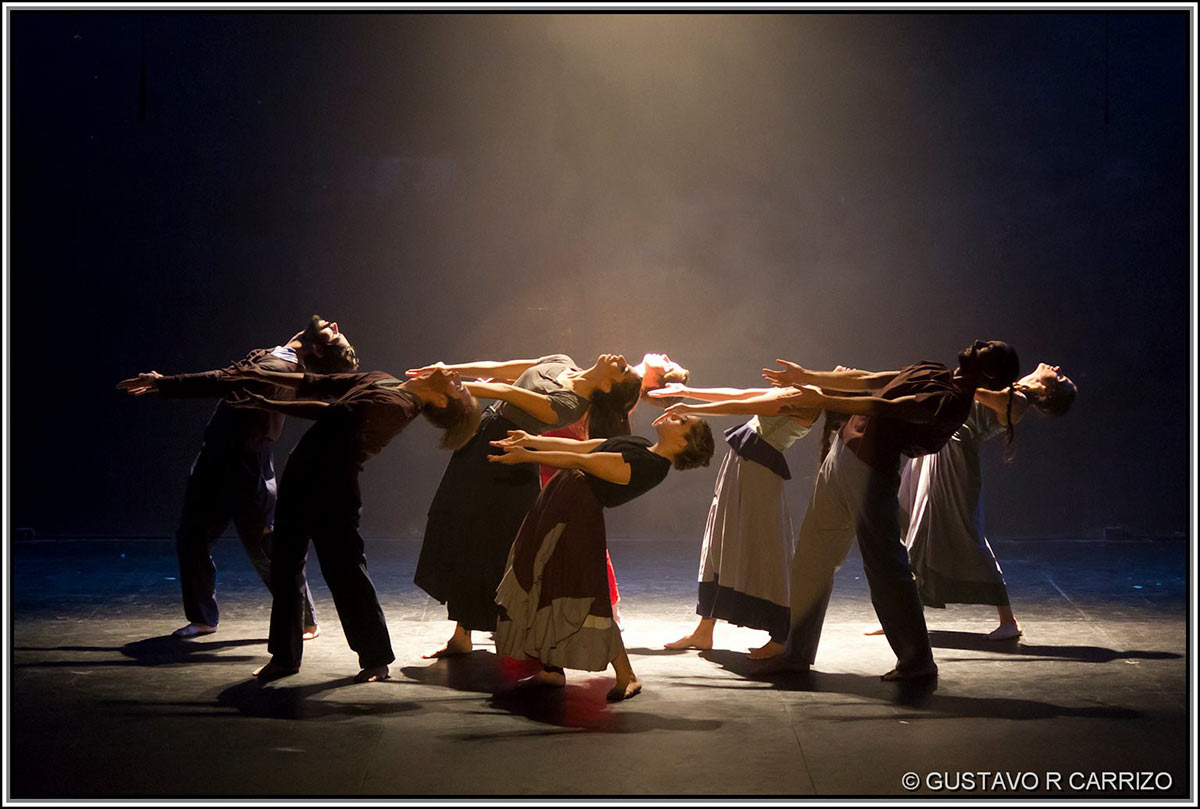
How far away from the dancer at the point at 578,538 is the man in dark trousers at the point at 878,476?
1.66ft

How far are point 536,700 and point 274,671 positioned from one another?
3.13 feet

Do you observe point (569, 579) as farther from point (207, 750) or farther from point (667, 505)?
point (667, 505)

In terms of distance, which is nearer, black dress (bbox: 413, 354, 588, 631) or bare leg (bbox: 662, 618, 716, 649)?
black dress (bbox: 413, 354, 588, 631)

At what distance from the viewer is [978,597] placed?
5.11m

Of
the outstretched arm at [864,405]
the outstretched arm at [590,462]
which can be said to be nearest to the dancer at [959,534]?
the outstretched arm at [864,405]

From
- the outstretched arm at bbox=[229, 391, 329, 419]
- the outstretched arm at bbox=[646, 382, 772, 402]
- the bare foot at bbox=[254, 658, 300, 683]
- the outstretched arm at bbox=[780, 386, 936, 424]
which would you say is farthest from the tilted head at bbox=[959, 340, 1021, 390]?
the bare foot at bbox=[254, 658, 300, 683]

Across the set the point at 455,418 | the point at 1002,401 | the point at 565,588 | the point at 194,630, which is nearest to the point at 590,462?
the point at 565,588

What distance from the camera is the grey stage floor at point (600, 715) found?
3318 millimetres

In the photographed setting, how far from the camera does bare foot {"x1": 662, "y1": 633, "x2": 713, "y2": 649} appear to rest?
192 inches

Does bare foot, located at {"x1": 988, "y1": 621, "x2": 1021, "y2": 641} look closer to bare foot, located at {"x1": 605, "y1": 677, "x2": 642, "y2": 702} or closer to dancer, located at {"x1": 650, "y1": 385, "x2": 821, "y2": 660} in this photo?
dancer, located at {"x1": 650, "y1": 385, "x2": 821, "y2": 660}

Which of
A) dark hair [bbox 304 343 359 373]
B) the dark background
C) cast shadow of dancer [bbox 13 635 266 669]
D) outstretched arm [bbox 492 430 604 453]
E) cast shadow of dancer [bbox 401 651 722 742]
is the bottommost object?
cast shadow of dancer [bbox 401 651 722 742]

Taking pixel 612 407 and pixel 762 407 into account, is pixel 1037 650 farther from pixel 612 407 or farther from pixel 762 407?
pixel 612 407

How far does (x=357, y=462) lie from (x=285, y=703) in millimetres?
842

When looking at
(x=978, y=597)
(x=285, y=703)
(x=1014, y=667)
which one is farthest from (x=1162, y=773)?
(x=285, y=703)
